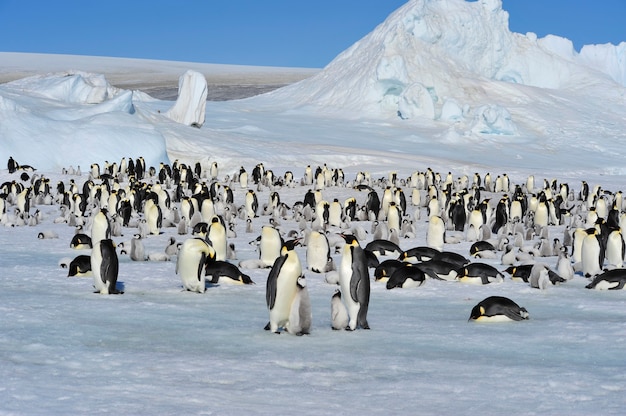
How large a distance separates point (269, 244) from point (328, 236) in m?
2.78

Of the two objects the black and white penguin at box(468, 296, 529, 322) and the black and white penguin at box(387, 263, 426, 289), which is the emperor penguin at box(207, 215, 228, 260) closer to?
the black and white penguin at box(387, 263, 426, 289)

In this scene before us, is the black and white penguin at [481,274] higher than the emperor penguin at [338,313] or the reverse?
higher

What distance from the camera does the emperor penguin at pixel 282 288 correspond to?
5.98 m

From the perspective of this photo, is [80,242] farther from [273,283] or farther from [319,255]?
[273,283]

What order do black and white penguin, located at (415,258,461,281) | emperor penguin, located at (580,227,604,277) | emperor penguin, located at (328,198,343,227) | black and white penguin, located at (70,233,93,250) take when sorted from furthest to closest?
emperor penguin, located at (328,198,343,227)
black and white penguin, located at (70,233,93,250)
emperor penguin, located at (580,227,604,277)
black and white penguin, located at (415,258,461,281)

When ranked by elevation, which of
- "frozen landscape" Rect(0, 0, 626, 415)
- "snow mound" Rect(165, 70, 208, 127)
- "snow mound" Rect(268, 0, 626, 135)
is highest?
"snow mound" Rect(268, 0, 626, 135)

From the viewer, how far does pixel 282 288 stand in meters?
6.00

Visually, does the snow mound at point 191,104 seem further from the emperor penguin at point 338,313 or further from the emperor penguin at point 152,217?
the emperor penguin at point 338,313

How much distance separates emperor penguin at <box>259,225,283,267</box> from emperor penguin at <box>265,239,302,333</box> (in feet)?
12.8

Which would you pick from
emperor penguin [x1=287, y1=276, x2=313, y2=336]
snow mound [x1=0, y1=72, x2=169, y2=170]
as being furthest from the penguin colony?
snow mound [x1=0, y1=72, x2=169, y2=170]

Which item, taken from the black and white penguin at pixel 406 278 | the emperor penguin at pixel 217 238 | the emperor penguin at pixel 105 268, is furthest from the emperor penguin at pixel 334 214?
the emperor penguin at pixel 105 268

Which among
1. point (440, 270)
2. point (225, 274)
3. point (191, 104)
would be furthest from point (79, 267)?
point (191, 104)

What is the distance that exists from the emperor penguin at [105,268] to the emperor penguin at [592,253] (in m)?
5.56

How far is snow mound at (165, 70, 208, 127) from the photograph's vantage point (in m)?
37.3
